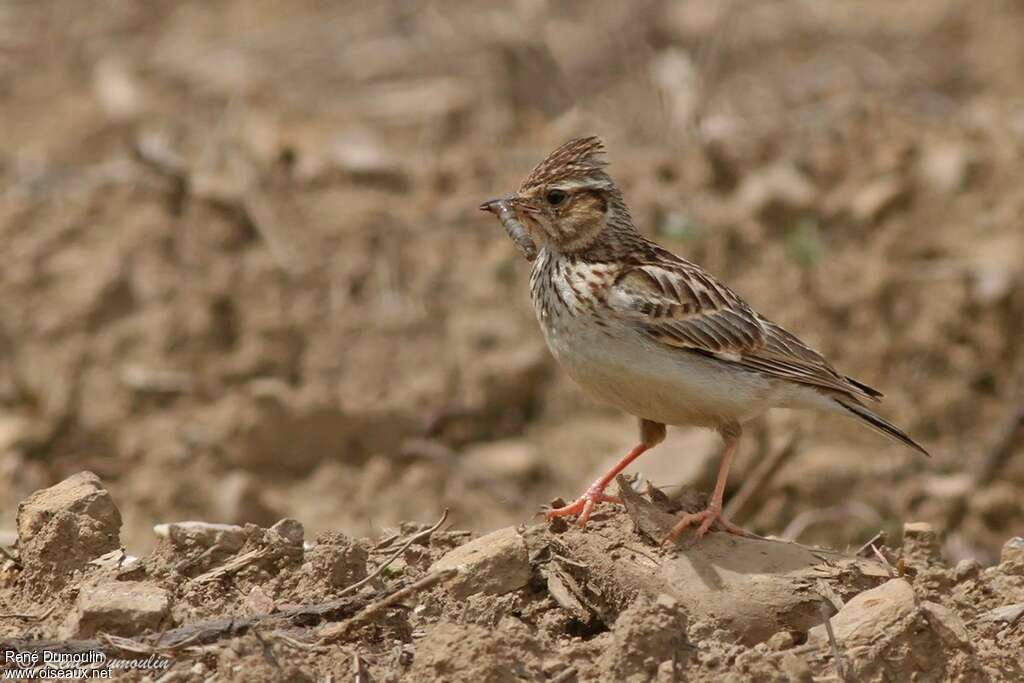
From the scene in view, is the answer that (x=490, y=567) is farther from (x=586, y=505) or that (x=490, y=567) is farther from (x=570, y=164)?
(x=570, y=164)

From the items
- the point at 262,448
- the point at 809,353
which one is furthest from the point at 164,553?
the point at 262,448

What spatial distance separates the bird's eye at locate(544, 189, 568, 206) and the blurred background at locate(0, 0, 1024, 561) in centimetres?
216

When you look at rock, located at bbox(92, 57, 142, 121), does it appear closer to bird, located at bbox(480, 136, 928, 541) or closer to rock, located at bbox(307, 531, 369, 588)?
bird, located at bbox(480, 136, 928, 541)

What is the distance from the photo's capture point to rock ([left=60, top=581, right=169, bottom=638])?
16.9ft

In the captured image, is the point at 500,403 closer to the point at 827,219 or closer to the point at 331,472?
the point at 331,472

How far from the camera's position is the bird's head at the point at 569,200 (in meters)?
6.82

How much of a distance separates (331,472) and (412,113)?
344 centimetres

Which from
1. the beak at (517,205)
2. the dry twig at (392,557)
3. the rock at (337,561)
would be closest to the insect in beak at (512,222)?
the beak at (517,205)

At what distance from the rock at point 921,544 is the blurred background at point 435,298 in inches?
79.0

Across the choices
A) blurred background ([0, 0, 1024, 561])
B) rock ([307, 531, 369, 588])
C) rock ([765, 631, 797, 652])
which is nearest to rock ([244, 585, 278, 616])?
Result: rock ([307, 531, 369, 588])

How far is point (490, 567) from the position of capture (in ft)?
18.2

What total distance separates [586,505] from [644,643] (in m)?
1.17

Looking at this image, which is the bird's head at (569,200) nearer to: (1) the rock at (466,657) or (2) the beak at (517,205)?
(2) the beak at (517,205)

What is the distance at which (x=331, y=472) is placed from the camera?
984 cm
